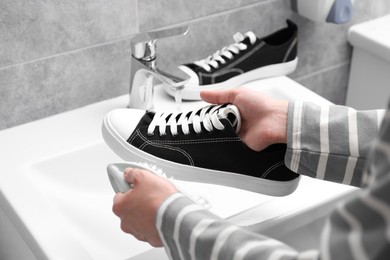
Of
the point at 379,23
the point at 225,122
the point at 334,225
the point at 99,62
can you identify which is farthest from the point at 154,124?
the point at 379,23

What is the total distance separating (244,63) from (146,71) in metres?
0.22

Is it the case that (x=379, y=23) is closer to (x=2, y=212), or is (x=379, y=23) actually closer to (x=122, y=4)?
(x=122, y=4)

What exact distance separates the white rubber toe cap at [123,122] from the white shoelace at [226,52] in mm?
241

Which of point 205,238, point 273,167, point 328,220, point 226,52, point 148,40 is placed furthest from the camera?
point 226,52

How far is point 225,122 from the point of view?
0.79 metres

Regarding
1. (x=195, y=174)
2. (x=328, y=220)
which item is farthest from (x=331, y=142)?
(x=328, y=220)

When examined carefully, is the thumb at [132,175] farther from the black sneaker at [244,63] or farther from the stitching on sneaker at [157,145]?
the black sneaker at [244,63]

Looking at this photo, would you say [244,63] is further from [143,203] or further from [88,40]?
[143,203]

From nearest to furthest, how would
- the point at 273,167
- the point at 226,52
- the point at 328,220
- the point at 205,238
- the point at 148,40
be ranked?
the point at 328,220 → the point at 205,238 → the point at 273,167 → the point at 148,40 → the point at 226,52

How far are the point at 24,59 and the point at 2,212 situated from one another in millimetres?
251

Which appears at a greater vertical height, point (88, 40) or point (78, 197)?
point (88, 40)

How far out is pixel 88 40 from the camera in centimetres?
99

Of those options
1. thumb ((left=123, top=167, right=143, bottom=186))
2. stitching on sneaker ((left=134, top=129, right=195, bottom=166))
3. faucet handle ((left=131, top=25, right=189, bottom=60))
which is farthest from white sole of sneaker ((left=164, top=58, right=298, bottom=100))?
thumb ((left=123, top=167, right=143, bottom=186))

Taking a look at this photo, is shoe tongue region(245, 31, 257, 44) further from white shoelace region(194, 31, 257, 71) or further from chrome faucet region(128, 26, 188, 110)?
chrome faucet region(128, 26, 188, 110)
